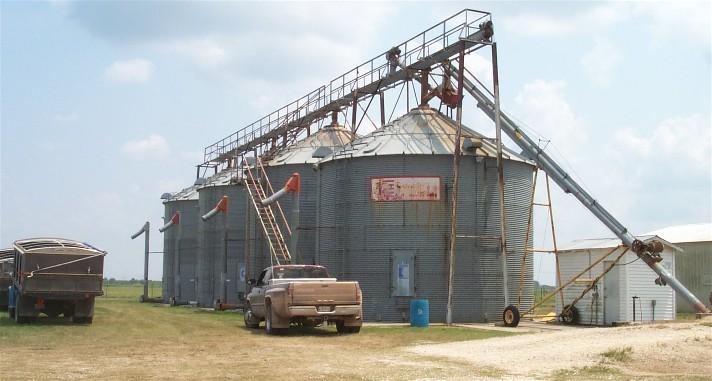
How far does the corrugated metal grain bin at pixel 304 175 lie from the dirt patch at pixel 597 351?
16221 mm

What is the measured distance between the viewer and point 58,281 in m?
27.2

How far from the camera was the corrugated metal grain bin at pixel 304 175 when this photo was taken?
37906 millimetres

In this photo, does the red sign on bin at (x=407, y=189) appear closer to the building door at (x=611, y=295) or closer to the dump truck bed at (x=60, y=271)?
the building door at (x=611, y=295)

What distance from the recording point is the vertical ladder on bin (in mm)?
37625

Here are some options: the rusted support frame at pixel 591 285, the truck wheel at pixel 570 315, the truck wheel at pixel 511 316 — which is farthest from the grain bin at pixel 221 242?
the rusted support frame at pixel 591 285

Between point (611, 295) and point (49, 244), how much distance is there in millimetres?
20601

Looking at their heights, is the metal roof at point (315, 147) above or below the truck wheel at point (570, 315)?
above

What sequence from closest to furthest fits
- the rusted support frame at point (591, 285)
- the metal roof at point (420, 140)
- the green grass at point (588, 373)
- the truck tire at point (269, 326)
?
the green grass at point (588, 373) < the truck tire at point (269, 326) < the rusted support frame at point (591, 285) < the metal roof at point (420, 140)

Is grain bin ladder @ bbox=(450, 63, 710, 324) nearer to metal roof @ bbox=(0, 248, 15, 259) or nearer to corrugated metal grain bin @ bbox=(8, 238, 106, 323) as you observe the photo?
corrugated metal grain bin @ bbox=(8, 238, 106, 323)

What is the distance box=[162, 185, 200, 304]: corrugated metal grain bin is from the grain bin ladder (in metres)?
25.3

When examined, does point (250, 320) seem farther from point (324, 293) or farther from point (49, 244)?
point (49, 244)

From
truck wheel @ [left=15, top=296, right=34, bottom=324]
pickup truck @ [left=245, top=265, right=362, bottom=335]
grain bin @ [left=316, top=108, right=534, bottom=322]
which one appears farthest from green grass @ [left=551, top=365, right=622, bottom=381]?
truck wheel @ [left=15, top=296, right=34, bottom=324]

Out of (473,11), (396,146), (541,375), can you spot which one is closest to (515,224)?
(396,146)

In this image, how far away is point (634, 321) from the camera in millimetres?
30531
